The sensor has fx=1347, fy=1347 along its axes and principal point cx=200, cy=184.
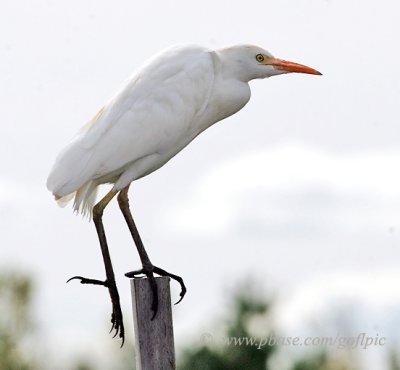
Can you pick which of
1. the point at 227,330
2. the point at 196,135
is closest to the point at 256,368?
the point at 227,330

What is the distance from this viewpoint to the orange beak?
313 inches

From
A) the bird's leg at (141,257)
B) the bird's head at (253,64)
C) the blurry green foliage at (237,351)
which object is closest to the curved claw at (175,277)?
the bird's leg at (141,257)

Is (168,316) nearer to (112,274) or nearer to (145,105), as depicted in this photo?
(112,274)

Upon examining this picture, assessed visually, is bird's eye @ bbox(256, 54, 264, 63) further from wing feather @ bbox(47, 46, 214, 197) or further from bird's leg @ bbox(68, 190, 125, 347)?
bird's leg @ bbox(68, 190, 125, 347)

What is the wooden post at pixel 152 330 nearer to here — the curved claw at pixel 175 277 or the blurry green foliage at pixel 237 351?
the curved claw at pixel 175 277

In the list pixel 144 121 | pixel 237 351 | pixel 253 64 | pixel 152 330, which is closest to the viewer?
pixel 152 330

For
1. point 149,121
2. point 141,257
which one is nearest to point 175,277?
→ point 141,257

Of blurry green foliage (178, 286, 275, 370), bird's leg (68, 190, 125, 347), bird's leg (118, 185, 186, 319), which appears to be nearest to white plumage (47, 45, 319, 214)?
bird's leg (118, 185, 186, 319)

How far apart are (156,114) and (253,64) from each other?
0.72m

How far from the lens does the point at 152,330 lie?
6922 millimetres

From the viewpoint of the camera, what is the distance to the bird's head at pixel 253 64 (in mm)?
7863

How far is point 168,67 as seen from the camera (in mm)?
7672

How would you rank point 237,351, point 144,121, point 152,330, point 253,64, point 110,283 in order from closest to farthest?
point 152,330 → point 110,283 → point 144,121 → point 253,64 → point 237,351

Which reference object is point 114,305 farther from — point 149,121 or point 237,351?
point 237,351
